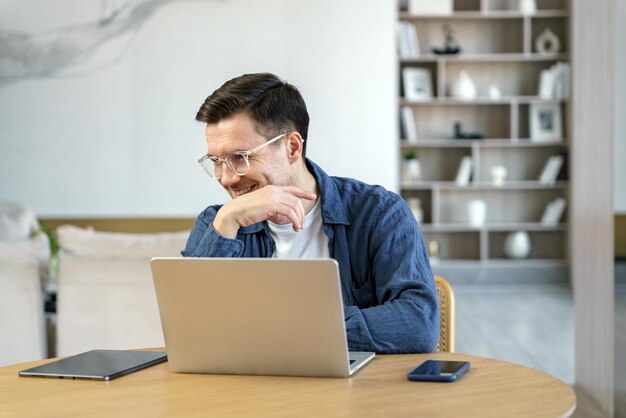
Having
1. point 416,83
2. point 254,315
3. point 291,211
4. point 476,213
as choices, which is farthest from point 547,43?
point 254,315

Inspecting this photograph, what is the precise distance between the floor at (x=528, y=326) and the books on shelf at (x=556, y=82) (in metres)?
1.49

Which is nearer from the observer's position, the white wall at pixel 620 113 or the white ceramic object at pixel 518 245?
the white wall at pixel 620 113

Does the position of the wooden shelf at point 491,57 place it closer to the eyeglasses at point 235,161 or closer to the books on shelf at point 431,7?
the books on shelf at point 431,7

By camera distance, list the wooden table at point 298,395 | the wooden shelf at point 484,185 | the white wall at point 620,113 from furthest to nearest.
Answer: the wooden shelf at point 484,185 < the white wall at point 620,113 < the wooden table at point 298,395

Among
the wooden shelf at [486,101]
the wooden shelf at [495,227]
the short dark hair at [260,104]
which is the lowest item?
the wooden shelf at [495,227]

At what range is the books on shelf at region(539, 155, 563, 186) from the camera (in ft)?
25.3

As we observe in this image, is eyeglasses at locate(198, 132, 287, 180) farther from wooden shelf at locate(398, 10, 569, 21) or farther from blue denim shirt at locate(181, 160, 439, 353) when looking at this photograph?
wooden shelf at locate(398, 10, 569, 21)

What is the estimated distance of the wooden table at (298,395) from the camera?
4.28ft

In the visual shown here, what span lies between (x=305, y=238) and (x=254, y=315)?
0.58 m

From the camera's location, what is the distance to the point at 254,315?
1.45 metres

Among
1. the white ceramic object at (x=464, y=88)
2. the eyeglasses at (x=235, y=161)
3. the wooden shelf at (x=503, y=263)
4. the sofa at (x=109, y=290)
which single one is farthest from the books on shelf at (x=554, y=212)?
the eyeglasses at (x=235, y=161)

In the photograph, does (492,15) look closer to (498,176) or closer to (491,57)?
(491,57)

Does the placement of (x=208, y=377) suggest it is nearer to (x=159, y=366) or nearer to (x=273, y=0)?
(x=159, y=366)

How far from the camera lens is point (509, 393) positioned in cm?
139
